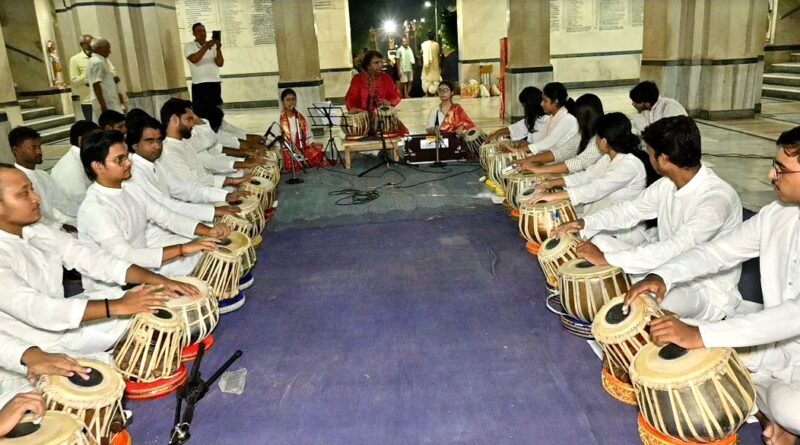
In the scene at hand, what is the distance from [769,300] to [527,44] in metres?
8.59

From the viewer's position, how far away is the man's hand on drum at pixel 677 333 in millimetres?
2059

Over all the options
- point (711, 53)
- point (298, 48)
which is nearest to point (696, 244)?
point (711, 53)

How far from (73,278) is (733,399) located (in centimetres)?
392

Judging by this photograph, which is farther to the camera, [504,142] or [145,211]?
[504,142]

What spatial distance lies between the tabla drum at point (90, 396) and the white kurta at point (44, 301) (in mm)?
245

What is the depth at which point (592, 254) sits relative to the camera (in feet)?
9.53

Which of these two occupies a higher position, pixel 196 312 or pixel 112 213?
pixel 112 213

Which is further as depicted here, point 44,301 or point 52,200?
point 52,200

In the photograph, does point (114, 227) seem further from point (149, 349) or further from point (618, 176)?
point (618, 176)

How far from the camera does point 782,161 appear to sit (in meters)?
2.13

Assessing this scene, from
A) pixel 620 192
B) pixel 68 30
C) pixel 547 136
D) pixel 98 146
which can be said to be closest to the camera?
pixel 98 146

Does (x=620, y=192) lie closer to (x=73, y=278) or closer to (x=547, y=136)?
(x=547, y=136)

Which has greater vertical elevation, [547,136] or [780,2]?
[780,2]

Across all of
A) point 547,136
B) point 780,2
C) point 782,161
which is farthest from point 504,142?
point 780,2
